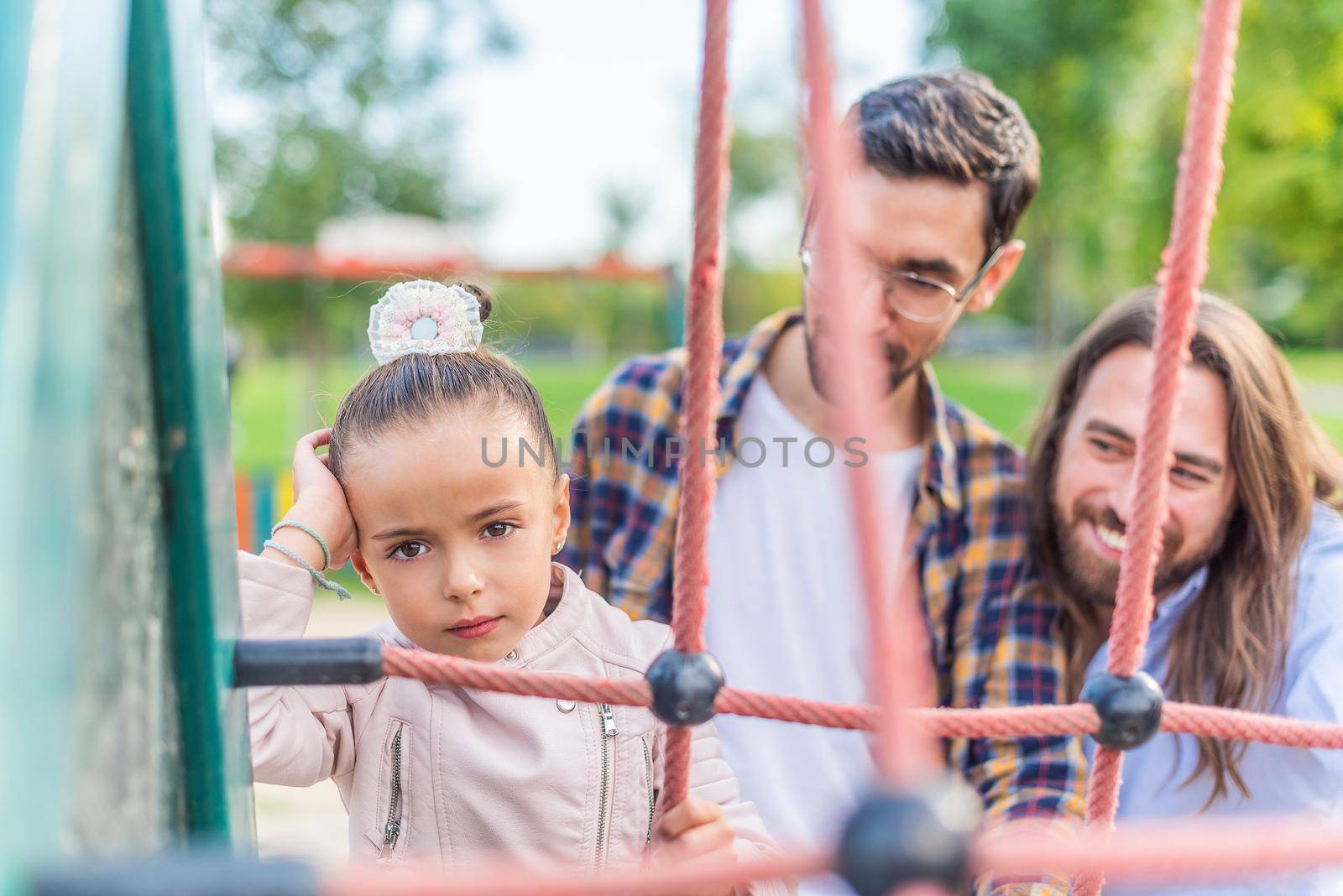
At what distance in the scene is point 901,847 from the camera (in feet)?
1.25

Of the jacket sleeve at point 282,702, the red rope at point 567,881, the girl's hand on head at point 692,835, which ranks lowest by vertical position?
the girl's hand on head at point 692,835

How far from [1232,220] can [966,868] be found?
10030 millimetres

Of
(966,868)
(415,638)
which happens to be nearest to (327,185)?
(415,638)

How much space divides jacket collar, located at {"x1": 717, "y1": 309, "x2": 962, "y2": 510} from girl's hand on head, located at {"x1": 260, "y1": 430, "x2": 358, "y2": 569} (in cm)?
70

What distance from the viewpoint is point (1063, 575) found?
143 centimetres

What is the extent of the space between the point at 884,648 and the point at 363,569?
0.69 meters

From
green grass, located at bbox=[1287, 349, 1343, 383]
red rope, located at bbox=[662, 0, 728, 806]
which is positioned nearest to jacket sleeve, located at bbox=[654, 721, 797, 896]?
red rope, located at bbox=[662, 0, 728, 806]

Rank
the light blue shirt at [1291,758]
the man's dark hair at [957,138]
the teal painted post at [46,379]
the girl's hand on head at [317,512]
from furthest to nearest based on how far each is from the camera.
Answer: the man's dark hair at [957,138] → the light blue shirt at [1291,758] → the girl's hand on head at [317,512] → the teal painted post at [46,379]

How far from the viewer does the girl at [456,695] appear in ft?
2.93

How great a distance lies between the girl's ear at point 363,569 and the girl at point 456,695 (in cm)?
2

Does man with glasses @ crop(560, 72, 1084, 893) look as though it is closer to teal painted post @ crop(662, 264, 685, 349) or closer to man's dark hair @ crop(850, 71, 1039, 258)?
man's dark hair @ crop(850, 71, 1039, 258)

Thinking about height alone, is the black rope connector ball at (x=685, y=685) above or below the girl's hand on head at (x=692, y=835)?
above

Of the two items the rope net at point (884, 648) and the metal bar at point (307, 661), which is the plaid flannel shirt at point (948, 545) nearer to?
the rope net at point (884, 648)

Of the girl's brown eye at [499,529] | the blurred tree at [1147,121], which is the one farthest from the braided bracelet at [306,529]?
the blurred tree at [1147,121]
